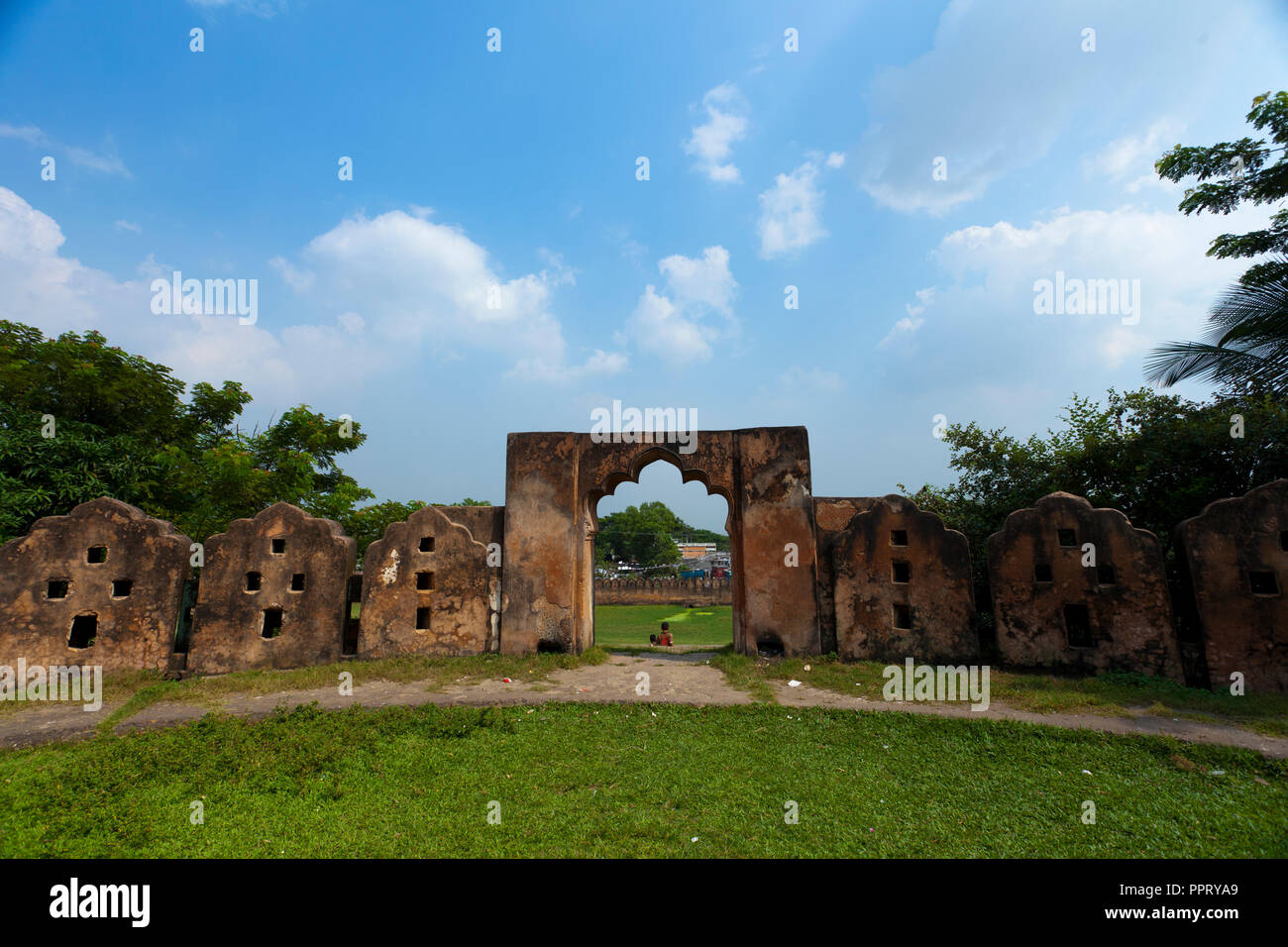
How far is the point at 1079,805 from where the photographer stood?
4.24 metres

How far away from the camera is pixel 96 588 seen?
28.2 feet

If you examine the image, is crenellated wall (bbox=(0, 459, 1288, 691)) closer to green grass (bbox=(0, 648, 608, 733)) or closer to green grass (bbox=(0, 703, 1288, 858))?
green grass (bbox=(0, 648, 608, 733))

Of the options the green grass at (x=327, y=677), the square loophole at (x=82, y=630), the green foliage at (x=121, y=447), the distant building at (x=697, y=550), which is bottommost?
the distant building at (x=697, y=550)

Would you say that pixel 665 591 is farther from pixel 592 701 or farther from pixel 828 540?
pixel 592 701

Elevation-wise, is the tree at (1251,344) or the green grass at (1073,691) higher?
the tree at (1251,344)

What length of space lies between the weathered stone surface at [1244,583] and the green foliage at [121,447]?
1925 centimetres

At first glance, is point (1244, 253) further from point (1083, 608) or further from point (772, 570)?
point (772, 570)

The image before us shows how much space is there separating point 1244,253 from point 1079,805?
11848mm

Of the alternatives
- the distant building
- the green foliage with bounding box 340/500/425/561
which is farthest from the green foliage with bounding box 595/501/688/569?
the green foliage with bounding box 340/500/425/561

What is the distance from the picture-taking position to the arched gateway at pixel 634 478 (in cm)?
912

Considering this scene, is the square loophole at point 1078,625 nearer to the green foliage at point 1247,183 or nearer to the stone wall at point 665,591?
the green foliage at point 1247,183

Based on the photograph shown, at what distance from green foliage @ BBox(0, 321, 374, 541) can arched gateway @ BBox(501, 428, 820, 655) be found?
923cm

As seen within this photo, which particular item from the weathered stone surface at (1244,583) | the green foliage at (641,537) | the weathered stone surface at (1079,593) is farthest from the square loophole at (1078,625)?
the green foliage at (641,537)

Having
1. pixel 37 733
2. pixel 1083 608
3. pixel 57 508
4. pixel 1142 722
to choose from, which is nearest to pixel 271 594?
pixel 37 733
